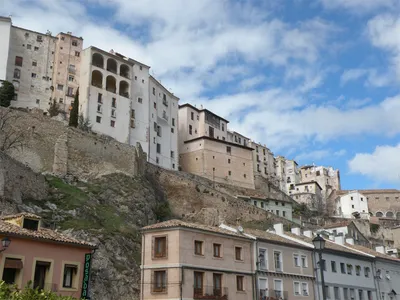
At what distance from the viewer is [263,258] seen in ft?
139

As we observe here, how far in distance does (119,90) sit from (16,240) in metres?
62.1

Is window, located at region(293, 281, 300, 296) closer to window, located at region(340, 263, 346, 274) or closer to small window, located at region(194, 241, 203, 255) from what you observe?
window, located at region(340, 263, 346, 274)

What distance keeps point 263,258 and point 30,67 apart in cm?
5917

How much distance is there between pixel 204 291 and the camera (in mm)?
36062

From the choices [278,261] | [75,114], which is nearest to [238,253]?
[278,261]

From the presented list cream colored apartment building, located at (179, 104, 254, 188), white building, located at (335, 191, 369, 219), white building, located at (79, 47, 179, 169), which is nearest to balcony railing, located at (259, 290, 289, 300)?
white building, located at (79, 47, 179, 169)

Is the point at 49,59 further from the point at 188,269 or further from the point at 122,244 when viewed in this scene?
the point at 188,269

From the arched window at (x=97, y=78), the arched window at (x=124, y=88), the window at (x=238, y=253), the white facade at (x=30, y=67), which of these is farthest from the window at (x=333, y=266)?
the white facade at (x=30, y=67)

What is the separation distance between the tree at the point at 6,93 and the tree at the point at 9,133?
12.5m

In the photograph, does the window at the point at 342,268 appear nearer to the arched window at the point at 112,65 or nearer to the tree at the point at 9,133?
the tree at the point at 9,133

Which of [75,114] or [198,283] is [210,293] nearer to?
[198,283]

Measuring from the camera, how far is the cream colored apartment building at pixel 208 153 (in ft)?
332

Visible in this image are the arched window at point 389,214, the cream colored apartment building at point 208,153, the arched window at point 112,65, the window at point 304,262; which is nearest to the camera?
the window at point 304,262

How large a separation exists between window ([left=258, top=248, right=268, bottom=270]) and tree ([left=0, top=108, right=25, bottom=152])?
3573cm
